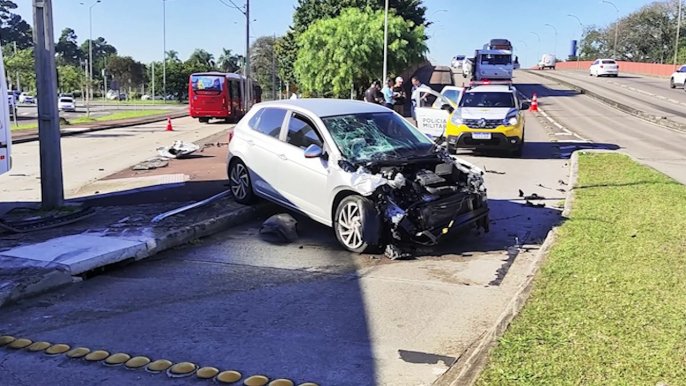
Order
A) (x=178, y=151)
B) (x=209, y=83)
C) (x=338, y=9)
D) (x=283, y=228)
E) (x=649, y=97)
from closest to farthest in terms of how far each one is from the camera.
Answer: (x=283, y=228), (x=178, y=151), (x=209, y=83), (x=649, y=97), (x=338, y=9)

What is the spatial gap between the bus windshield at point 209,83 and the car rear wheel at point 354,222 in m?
31.1

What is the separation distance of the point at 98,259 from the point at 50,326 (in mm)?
1503

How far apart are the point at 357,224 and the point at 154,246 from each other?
92.8 inches

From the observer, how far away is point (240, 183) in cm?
964

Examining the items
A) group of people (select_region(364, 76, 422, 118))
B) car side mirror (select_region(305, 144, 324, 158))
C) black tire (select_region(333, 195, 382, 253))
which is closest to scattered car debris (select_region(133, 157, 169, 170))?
group of people (select_region(364, 76, 422, 118))

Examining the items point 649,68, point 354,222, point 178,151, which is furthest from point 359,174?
point 649,68

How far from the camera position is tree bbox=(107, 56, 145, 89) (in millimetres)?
98812

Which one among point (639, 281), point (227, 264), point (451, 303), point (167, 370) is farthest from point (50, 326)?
point (639, 281)

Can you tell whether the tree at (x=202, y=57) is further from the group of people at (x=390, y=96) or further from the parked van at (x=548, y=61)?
the group of people at (x=390, y=96)

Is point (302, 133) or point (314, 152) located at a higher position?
point (302, 133)

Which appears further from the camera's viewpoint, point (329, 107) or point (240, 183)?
point (240, 183)

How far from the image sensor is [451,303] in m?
5.73

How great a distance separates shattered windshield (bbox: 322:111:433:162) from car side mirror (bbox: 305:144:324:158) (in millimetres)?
232

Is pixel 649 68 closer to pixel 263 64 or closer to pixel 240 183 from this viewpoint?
pixel 263 64
